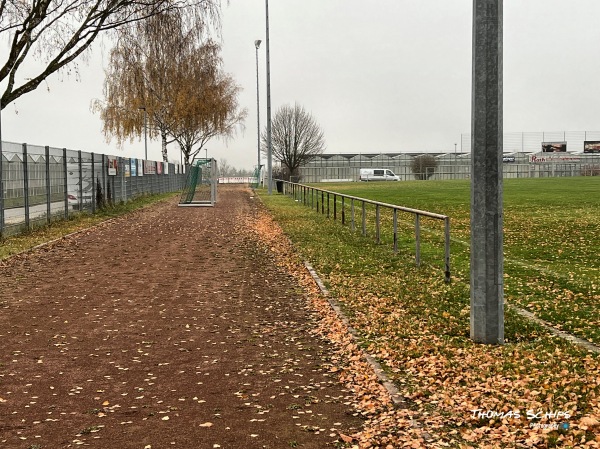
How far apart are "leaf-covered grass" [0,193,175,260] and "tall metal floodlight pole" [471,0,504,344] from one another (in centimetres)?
977

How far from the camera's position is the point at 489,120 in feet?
21.3

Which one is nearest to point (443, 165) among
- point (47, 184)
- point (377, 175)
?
point (377, 175)

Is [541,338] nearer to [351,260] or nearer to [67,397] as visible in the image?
[67,397]

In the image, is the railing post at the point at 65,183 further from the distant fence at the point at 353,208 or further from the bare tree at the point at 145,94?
the bare tree at the point at 145,94

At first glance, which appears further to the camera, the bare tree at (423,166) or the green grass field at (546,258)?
the bare tree at (423,166)

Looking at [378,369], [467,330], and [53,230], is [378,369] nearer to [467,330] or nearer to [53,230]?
[467,330]

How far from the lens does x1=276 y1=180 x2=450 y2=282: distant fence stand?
423 inches

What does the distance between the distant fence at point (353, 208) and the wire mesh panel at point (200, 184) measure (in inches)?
160

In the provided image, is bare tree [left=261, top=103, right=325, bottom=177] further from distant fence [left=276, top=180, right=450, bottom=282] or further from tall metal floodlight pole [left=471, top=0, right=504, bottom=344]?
tall metal floodlight pole [left=471, top=0, right=504, bottom=344]

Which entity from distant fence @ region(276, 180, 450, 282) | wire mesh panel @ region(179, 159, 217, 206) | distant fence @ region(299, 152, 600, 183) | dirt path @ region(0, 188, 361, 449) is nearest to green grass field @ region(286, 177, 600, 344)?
distant fence @ region(276, 180, 450, 282)

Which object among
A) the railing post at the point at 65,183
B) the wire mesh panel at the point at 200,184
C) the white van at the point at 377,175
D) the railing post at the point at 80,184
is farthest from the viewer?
the white van at the point at 377,175

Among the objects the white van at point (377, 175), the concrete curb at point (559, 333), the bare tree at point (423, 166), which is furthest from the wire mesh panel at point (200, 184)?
the bare tree at point (423, 166)

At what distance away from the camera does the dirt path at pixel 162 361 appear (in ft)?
15.3

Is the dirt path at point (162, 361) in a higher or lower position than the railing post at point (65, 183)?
lower
